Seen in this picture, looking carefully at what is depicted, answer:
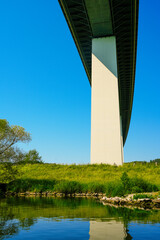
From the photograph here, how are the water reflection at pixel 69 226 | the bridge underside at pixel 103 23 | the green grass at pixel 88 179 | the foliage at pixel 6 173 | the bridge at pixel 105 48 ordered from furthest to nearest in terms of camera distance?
the bridge underside at pixel 103 23, the bridge at pixel 105 48, the foliage at pixel 6 173, the green grass at pixel 88 179, the water reflection at pixel 69 226

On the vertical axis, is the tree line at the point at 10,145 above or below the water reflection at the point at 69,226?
above

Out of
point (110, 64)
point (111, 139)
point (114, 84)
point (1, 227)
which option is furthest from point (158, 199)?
point (110, 64)

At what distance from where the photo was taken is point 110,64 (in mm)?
30766

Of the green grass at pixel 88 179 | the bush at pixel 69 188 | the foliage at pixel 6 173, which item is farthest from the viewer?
the foliage at pixel 6 173

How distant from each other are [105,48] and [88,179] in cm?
1971

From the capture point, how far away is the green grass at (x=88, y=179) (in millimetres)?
14109

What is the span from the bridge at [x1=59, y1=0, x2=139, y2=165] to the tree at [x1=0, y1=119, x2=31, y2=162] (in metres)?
10.1

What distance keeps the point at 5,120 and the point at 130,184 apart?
497 inches

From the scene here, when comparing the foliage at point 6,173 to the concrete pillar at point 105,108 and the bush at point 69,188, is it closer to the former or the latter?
the bush at point 69,188

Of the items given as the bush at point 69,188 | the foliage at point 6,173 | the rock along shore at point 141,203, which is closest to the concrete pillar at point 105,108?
the bush at point 69,188

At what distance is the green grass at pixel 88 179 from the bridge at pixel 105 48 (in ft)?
10.1

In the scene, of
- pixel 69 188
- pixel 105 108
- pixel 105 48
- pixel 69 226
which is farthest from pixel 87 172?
pixel 105 48

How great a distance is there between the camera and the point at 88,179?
20.3m

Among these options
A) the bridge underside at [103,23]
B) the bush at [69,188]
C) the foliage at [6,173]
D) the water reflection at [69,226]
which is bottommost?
the water reflection at [69,226]
